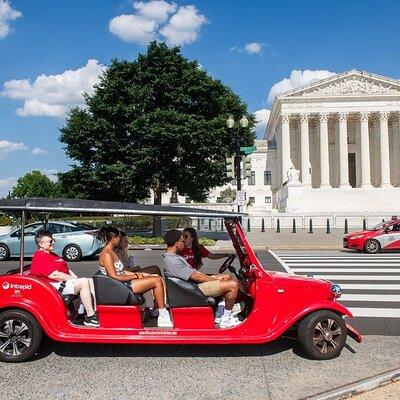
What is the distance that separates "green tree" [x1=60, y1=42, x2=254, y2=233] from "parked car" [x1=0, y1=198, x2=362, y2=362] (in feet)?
63.6

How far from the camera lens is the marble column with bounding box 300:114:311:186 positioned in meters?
64.9

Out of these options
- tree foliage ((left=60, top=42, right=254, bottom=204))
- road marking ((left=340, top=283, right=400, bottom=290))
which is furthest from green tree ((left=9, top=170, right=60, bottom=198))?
road marking ((left=340, top=283, right=400, bottom=290))

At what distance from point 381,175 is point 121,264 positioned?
6409 cm

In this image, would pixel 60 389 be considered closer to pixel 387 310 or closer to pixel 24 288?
pixel 24 288

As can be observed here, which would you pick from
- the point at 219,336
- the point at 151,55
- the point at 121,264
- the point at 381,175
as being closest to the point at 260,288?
the point at 219,336

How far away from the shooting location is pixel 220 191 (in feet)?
294

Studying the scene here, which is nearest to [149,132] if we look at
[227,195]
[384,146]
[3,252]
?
[3,252]

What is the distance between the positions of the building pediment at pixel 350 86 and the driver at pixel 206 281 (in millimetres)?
62389

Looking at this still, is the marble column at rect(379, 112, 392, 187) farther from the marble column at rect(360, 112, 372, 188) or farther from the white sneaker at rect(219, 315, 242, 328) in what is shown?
the white sneaker at rect(219, 315, 242, 328)

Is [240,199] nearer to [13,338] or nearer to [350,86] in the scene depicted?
[13,338]

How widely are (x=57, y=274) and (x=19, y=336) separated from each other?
814 mm

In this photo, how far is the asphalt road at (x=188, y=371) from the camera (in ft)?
13.5

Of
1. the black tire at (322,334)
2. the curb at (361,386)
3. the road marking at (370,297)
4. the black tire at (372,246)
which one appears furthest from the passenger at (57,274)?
the black tire at (372,246)

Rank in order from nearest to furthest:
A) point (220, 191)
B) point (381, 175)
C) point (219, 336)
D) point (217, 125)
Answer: point (219, 336), point (217, 125), point (381, 175), point (220, 191)
